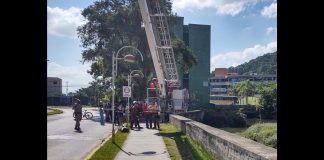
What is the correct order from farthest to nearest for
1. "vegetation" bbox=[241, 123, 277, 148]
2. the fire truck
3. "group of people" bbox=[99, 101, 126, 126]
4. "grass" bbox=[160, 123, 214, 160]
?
the fire truck < "group of people" bbox=[99, 101, 126, 126] < "vegetation" bbox=[241, 123, 277, 148] < "grass" bbox=[160, 123, 214, 160]

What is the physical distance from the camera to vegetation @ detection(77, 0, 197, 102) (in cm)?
4872

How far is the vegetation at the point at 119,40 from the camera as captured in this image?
160ft

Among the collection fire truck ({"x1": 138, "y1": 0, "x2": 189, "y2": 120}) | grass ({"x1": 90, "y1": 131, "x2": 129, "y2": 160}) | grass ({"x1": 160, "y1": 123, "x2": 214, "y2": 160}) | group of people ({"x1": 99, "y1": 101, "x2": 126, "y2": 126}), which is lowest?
grass ({"x1": 160, "y1": 123, "x2": 214, "y2": 160})

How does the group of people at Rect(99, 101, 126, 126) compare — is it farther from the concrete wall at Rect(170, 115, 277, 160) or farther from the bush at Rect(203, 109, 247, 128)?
the bush at Rect(203, 109, 247, 128)

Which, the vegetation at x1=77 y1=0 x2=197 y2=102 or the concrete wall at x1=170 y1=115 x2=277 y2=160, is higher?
the vegetation at x1=77 y1=0 x2=197 y2=102

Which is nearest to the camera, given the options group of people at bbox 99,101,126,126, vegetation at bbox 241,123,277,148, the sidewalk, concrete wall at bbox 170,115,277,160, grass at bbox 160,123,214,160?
concrete wall at bbox 170,115,277,160

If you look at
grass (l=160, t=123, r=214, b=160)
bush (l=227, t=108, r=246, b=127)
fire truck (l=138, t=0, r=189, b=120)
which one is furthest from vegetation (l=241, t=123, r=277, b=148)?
bush (l=227, t=108, r=246, b=127)

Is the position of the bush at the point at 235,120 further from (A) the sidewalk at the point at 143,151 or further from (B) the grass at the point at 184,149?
(A) the sidewalk at the point at 143,151

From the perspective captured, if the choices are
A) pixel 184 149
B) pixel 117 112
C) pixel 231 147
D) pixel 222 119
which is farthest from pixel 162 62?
pixel 231 147

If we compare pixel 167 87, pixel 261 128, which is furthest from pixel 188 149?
pixel 167 87
